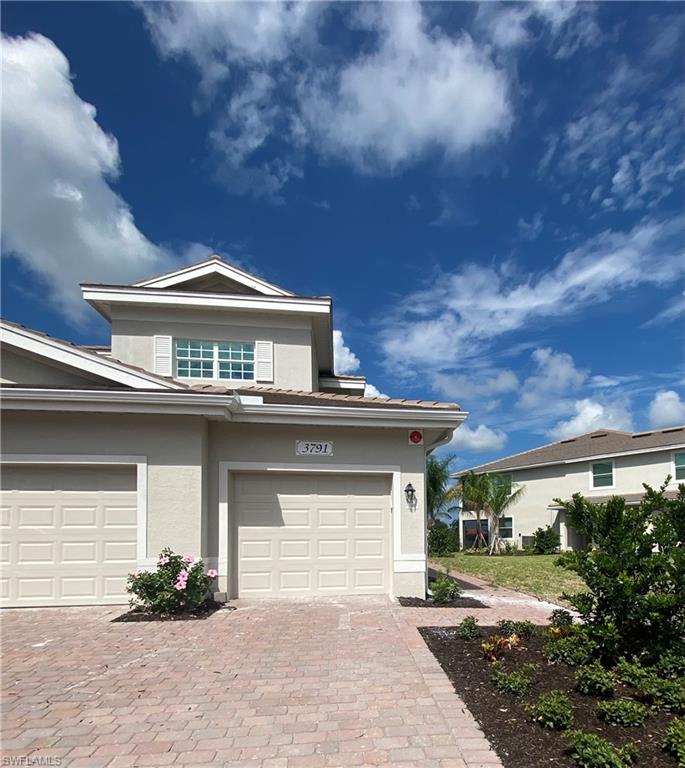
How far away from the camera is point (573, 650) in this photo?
214 inches

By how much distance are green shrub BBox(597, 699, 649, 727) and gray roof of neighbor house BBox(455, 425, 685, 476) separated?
23.0 m

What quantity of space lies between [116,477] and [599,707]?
24.5ft

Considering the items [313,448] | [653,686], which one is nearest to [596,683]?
[653,686]

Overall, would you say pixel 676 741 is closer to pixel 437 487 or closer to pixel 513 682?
pixel 513 682

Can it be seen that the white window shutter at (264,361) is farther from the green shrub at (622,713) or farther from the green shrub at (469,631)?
the green shrub at (622,713)

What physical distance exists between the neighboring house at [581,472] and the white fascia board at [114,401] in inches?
767

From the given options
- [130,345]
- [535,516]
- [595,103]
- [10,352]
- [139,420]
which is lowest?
[535,516]

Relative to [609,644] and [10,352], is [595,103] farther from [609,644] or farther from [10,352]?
[10,352]

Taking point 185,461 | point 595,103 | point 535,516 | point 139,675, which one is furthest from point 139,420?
point 535,516

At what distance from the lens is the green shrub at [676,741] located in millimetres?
3326

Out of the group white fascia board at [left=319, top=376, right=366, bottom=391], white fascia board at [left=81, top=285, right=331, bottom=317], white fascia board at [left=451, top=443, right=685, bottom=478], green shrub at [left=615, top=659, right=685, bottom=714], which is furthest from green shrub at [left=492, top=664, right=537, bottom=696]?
white fascia board at [left=451, top=443, right=685, bottom=478]

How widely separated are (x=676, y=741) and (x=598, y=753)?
623 millimetres

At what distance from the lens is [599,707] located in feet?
13.2

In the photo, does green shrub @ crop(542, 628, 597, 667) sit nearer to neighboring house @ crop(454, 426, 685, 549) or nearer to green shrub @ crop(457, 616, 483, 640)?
green shrub @ crop(457, 616, 483, 640)
